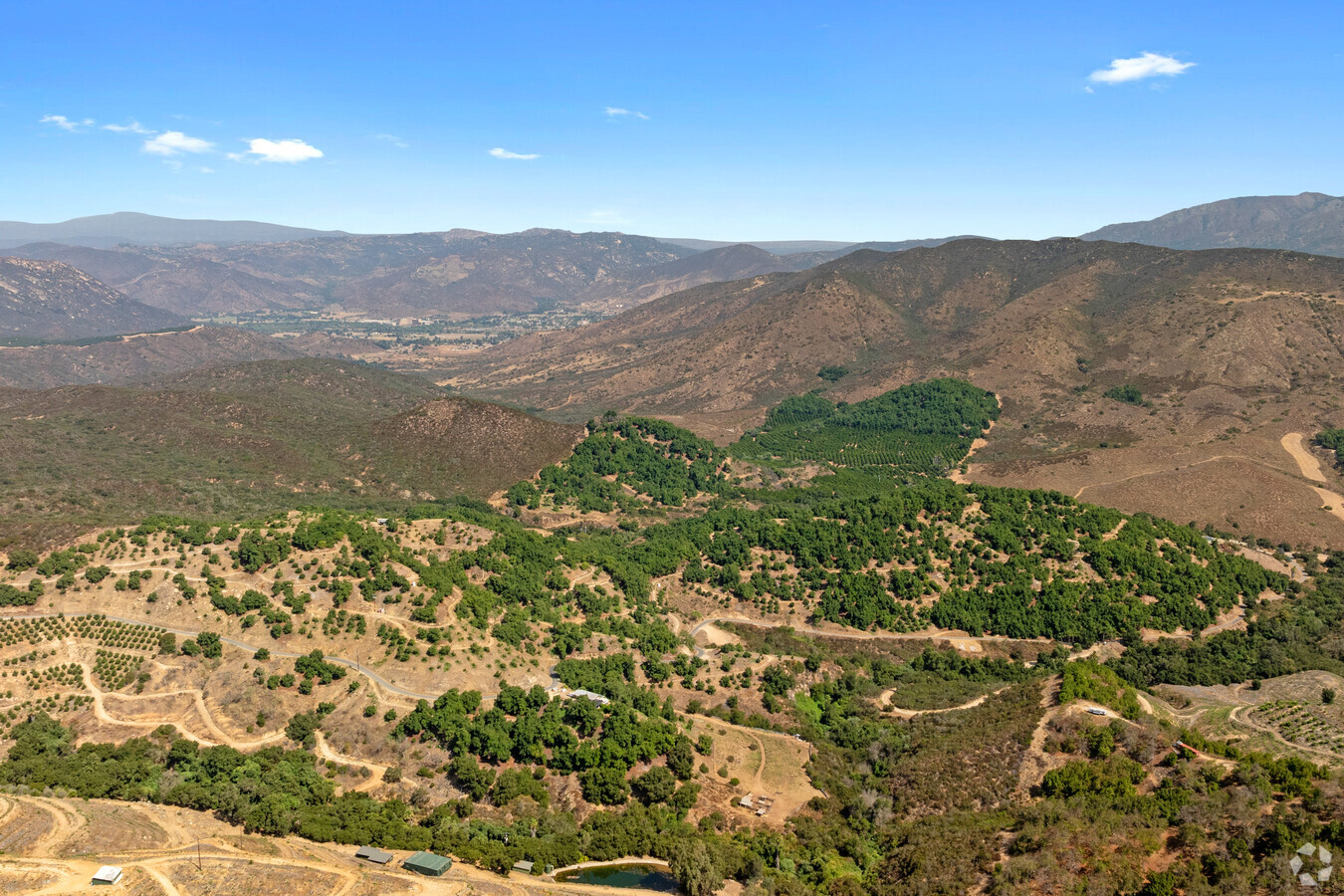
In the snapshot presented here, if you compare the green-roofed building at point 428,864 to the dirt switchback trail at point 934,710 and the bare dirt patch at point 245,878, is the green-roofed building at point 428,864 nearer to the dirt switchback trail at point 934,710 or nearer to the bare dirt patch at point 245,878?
the bare dirt patch at point 245,878

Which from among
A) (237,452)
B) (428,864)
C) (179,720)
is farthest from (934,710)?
(237,452)

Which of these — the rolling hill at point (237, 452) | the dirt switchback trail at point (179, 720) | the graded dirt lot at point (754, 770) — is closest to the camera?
the graded dirt lot at point (754, 770)

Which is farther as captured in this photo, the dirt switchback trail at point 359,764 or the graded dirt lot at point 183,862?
the dirt switchback trail at point 359,764

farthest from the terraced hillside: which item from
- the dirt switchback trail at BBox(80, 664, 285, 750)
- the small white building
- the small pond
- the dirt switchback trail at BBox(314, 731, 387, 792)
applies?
the small white building

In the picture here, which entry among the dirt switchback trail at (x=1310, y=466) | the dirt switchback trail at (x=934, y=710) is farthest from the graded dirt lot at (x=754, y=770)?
the dirt switchback trail at (x=1310, y=466)

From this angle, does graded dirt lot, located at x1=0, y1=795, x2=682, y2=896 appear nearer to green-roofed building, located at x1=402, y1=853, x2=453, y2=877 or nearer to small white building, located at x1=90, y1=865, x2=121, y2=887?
small white building, located at x1=90, y1=865, x2=121, y2=887

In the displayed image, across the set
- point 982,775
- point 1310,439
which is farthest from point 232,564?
point 1310,439

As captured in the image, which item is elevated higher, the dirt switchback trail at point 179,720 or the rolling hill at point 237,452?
the rolling hill at point 237,452
